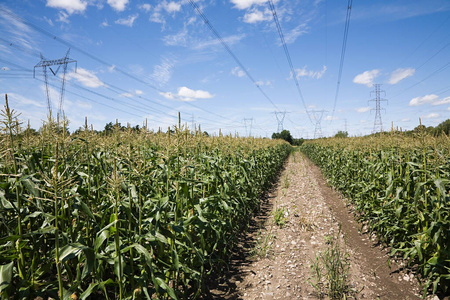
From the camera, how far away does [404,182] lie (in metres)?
4.75

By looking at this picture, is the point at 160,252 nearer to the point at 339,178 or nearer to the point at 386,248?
the point at 386,248

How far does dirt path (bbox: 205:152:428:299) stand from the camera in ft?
12.7

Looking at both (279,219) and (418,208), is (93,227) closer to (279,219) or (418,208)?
(279,219)

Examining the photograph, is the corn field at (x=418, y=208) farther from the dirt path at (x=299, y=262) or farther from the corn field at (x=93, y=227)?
the corn field at (x=93, y=227)

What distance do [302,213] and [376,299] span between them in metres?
3.79

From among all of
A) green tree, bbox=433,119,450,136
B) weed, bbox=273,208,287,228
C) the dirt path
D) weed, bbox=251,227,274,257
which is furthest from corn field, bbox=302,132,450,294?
green tree, bbox=433,119,450,136

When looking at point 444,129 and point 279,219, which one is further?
point 444,129

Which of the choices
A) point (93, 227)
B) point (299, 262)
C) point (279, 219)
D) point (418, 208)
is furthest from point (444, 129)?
→ point (93, 227)

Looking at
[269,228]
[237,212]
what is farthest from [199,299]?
[269,228]

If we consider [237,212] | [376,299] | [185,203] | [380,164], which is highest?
[380,164]

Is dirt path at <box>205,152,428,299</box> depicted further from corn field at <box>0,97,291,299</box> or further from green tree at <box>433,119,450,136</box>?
green tree at <box>433,119,450,136</box>

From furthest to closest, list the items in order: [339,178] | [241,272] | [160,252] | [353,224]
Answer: [339,178]
[353,224]
[241,272]
[160,252]

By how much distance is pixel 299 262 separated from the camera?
15.4ft

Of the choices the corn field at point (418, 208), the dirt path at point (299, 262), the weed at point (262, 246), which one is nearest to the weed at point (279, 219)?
the dirt path at point (299, 262)
